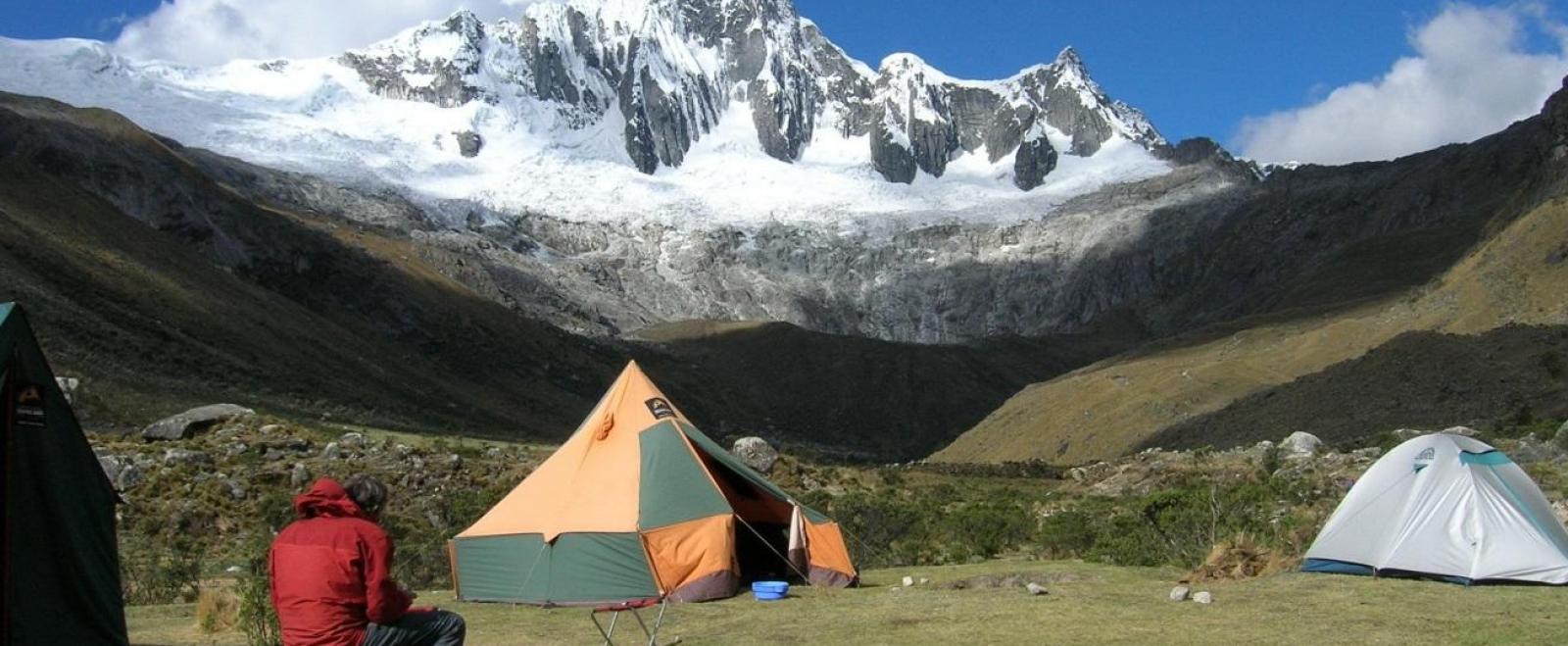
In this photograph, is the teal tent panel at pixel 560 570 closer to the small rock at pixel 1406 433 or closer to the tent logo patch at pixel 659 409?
the tent logo patch at pixel 659 409

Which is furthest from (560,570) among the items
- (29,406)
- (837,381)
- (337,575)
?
(837,381)

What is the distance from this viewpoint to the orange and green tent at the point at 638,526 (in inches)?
742

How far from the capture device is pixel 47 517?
1122 centimetres

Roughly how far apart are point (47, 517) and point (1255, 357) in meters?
81.4

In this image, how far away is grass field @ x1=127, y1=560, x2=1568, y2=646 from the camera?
13820mm

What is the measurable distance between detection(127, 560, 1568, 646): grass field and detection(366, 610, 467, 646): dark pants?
5.80 meters

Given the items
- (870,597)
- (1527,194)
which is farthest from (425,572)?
(1527,194)

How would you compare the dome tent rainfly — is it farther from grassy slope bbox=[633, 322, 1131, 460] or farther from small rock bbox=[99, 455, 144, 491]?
grassy slope bbox=[633, 322, 1131, 460]

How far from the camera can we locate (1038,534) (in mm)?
30250

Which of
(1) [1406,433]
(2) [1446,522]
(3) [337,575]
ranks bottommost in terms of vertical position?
(1) [1406,433]

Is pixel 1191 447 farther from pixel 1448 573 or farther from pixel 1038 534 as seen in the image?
pixel 1448 573

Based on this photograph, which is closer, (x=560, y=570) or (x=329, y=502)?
(x=329, y=502)

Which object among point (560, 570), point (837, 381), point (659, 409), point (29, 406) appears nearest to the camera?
point (29, 406)

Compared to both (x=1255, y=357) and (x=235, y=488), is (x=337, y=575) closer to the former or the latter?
(x=235, y=488)
